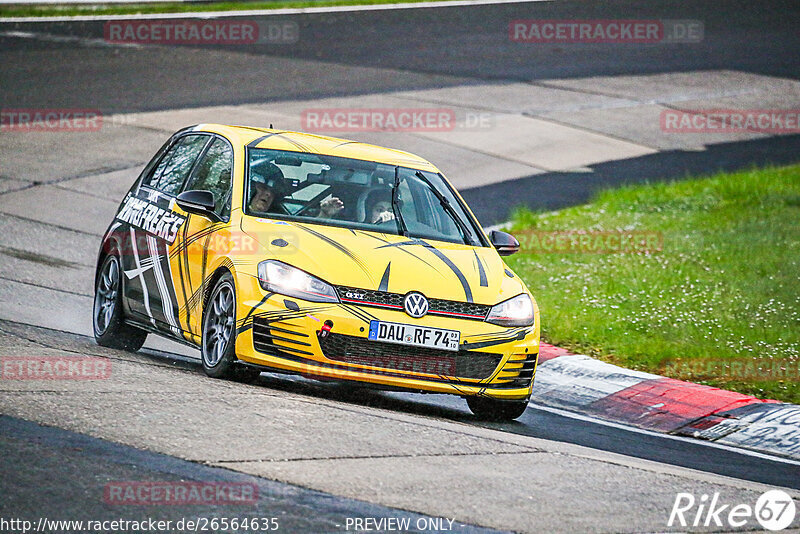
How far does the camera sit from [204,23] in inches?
1128

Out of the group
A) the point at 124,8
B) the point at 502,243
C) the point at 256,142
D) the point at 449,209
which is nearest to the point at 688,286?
the point at 502,243

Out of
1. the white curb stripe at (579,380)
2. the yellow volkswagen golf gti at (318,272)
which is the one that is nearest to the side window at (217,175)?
the yellow volkswagen golf gti at (318,272)

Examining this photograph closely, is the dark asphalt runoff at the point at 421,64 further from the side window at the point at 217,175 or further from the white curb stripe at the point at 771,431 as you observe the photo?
the white curb stripe at the point at 771,431

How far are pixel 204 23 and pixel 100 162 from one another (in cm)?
1205

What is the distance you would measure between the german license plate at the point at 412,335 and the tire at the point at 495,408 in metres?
0.68

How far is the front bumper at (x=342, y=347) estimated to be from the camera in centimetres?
764

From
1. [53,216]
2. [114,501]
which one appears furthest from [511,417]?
[53,216]

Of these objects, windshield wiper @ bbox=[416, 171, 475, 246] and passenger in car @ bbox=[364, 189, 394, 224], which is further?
windshield wiper @ bbox=[416, 171, 475, 246]

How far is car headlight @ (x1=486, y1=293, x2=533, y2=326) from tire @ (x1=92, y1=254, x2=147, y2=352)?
3.01 meters

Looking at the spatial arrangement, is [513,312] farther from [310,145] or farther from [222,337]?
[310,145]

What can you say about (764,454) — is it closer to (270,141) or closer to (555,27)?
(270,141)

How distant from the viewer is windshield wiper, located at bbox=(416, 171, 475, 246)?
29.5ft

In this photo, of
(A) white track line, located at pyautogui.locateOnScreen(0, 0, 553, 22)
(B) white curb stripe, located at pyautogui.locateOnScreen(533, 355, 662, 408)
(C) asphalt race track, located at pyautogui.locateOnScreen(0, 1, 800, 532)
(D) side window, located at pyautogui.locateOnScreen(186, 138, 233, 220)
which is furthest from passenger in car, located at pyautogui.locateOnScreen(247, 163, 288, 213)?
(A) white track line, located at pyautogui.locateOnScreen(0, 0, 553, 22)

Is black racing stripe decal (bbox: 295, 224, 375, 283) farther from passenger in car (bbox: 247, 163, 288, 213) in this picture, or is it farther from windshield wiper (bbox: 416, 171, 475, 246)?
windshield wiper (bbox: 416, 171, 475, 246)
